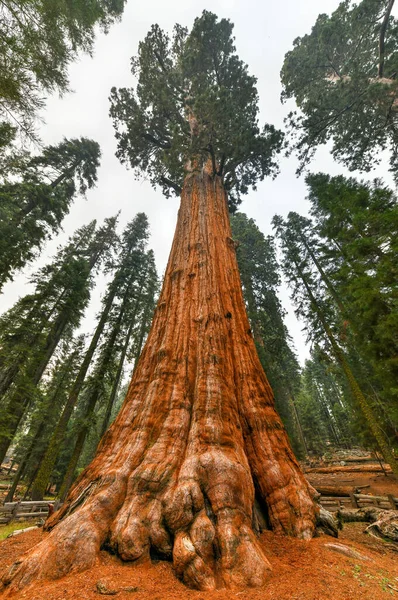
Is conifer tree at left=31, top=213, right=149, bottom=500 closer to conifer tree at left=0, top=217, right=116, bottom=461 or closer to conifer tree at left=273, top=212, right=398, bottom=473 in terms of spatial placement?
conifer tree at left=0, top=217, right=116, bottom=461

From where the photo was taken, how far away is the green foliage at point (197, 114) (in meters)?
8.62

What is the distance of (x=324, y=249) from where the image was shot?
1445 centimetres

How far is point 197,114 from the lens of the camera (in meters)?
8.99

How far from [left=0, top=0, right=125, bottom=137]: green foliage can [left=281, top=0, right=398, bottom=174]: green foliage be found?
361 inches

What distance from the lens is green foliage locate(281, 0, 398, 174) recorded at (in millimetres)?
10320

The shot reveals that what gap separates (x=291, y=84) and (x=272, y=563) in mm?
19051

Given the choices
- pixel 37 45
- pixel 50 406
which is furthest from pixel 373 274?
pixel 50 406

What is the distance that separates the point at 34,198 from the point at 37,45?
8892 mm

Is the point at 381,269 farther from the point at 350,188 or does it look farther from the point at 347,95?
the point at 347,95

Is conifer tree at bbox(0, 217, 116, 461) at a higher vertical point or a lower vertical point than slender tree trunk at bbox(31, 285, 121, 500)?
higher

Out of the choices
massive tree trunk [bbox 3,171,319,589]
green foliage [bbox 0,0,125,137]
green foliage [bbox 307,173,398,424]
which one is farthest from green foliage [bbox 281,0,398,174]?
massive tree trunk [bbox 3,171,319,589]

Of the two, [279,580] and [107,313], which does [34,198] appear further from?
[279,580]

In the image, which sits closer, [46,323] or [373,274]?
[373,274]

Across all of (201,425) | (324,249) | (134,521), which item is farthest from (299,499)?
(324,249)
